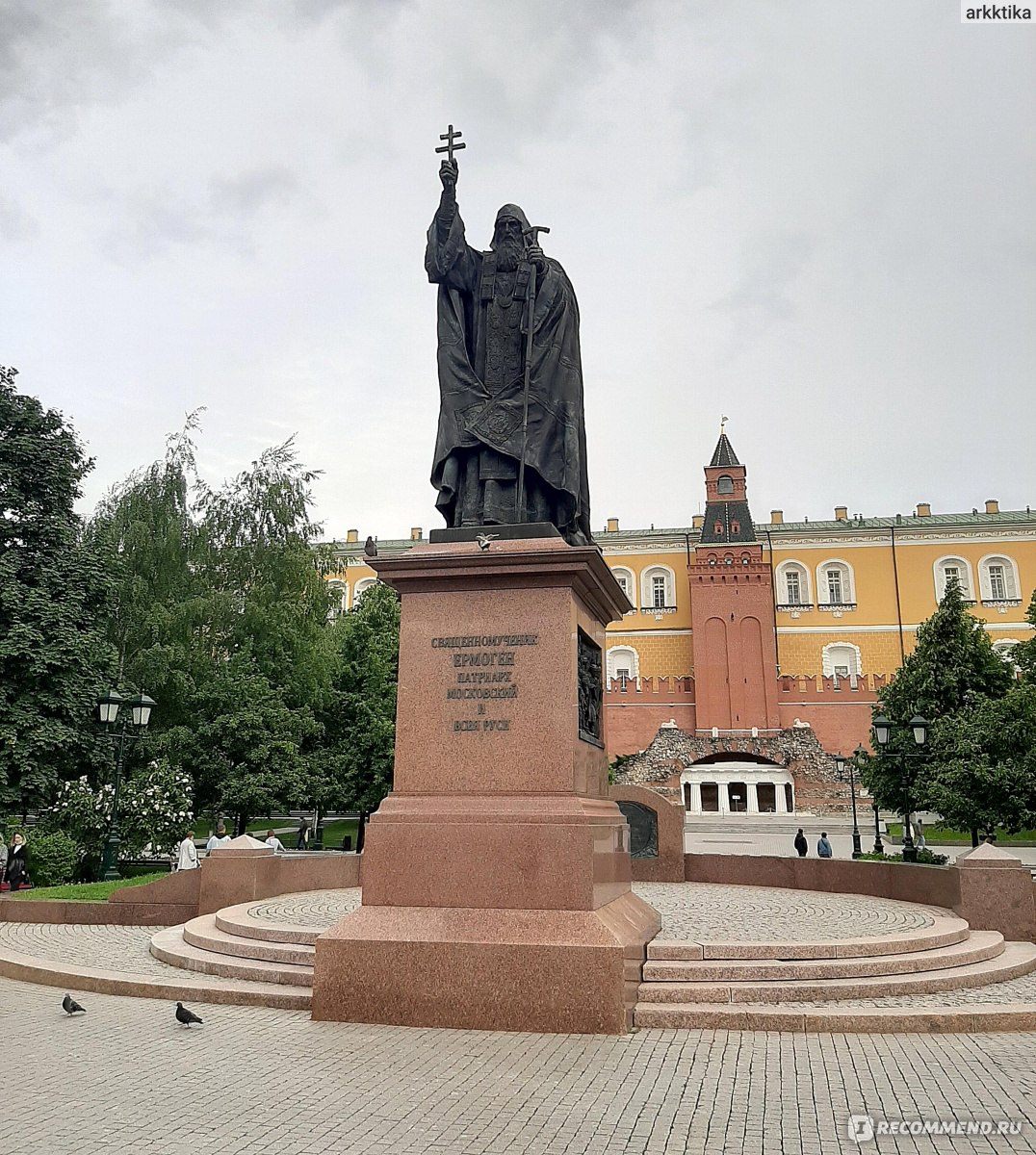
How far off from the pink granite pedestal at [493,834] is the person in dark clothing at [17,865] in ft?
36.4

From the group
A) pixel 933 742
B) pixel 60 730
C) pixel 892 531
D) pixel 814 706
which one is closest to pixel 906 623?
pixel 892 531

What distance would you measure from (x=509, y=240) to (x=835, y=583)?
192ft

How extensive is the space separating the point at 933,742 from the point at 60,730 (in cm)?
2176

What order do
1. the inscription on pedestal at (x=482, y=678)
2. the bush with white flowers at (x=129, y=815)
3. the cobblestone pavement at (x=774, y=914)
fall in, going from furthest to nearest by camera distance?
the bush with white flowers at (x=129, y=815)
the cobblestone pavement at (x=774, y=914)
the inscription on pedestal at (x=482, y=678)

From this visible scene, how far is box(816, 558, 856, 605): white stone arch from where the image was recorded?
205 feet

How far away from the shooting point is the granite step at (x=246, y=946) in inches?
280

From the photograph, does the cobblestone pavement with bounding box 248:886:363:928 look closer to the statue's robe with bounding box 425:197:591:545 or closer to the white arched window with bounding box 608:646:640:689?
the statue's robe with bounding box 425:197:591:545

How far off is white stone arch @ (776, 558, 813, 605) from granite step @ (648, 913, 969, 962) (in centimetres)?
5746

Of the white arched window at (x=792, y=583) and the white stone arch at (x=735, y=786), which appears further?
the white arched window at (x=792, y=583)

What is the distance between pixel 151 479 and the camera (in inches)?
1060

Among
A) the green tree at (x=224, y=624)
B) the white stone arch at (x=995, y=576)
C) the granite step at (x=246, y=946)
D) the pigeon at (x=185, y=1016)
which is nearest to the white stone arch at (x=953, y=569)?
the white stone arch at (x=995, y=576)

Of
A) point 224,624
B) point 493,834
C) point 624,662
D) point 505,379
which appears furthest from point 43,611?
point 624,662

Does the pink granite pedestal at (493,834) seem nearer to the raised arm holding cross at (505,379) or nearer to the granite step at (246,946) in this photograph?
the raised arm holding cross at (505,379)

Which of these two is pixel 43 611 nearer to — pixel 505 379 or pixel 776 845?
pixel 505 379
